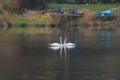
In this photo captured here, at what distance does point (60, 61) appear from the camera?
4209cm

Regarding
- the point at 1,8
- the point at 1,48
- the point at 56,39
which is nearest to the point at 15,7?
the point at 1,8

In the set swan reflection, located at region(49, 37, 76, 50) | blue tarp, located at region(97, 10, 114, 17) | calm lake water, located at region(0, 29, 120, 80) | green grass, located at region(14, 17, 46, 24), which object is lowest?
green grass, located at region(14, 17, 46, 24)

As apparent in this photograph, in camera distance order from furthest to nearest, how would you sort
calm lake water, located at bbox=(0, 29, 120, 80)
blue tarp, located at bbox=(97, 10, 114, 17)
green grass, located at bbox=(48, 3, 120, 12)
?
green grass, located at bbox=(48, 3, 120, 12) < blue tarp, located at bbox=(97, 10, 114, 17) < calm lake water, located at bbox=(0, 29, 120, 80)

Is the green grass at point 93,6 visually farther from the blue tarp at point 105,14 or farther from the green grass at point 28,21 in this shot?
the green grass at point 28,21

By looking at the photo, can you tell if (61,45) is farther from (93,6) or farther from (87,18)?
(93,6)

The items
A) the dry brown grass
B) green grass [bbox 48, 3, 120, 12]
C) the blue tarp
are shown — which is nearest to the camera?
the blue tarp

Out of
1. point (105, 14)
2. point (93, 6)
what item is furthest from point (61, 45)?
point (93, 6)

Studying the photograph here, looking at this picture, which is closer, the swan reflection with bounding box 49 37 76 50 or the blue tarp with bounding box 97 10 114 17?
the swan reflection with bounding box 49 37 76 50

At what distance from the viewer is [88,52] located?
48281 mm

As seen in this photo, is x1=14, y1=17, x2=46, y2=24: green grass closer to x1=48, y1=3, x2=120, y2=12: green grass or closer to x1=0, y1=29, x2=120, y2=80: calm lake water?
x1=48, y1=3, x2=120, y2=12: green grass

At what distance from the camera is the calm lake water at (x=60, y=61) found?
34656mm

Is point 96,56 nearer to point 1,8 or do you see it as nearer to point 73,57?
point 73,57

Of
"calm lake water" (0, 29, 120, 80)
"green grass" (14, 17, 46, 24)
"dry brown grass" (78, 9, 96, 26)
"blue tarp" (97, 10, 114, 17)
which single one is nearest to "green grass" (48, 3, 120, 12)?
"dry brown grass" (78, 9, 96, 26)

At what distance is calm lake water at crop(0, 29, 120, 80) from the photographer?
114 feet
